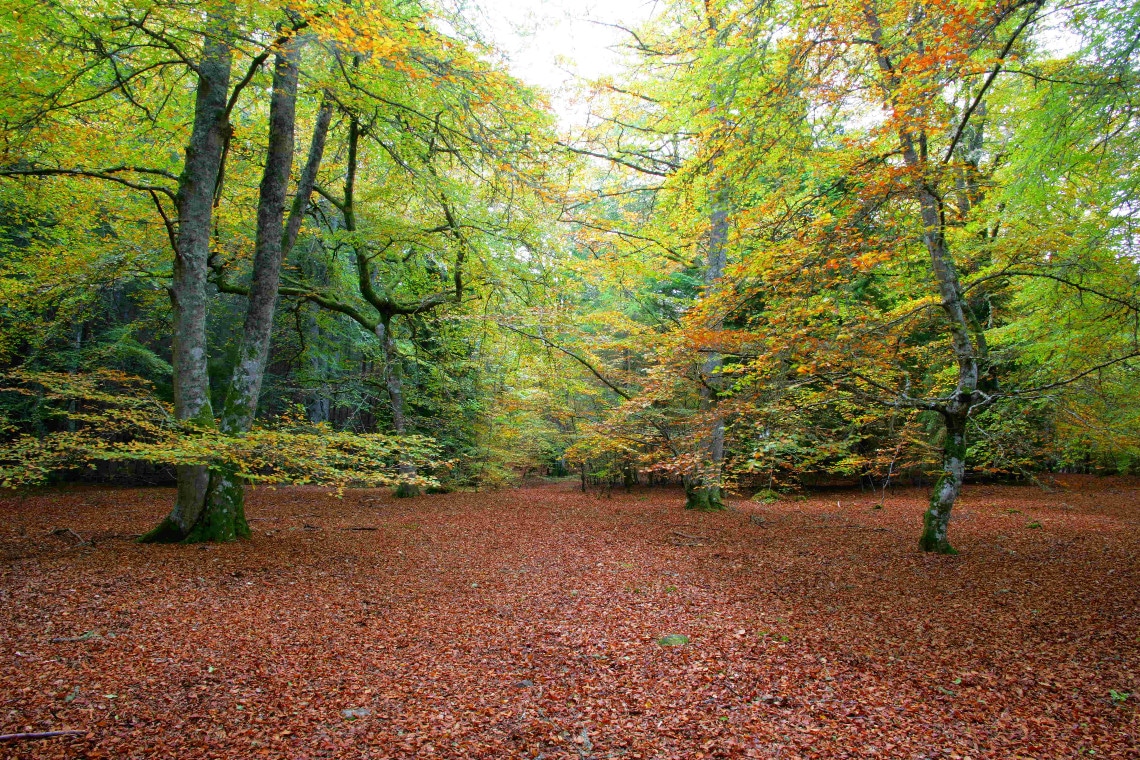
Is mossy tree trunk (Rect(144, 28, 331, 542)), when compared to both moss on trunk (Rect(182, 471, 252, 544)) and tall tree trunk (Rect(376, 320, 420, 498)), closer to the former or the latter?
moss on trunk (Rect(182, 471, 252, 544))

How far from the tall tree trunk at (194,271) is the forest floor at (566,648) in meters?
0.72

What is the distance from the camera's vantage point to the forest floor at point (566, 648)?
7.89 ft

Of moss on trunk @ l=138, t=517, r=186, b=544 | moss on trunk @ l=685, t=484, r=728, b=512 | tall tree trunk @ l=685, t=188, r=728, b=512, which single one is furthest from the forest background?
moss on trunk @ l=685, t=484, r=728, b=512

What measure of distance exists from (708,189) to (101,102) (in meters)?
7.28

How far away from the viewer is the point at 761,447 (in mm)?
5816

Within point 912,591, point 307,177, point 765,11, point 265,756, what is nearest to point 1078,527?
point 912,591

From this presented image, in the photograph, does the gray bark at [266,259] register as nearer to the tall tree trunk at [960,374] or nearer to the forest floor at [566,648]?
the forest floor at [566,648]

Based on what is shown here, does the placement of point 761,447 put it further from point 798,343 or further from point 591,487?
point 591,487

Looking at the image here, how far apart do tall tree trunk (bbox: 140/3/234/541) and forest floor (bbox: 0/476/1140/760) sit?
2.35ft

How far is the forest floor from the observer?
7.89 ft

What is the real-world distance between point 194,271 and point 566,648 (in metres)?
5.66

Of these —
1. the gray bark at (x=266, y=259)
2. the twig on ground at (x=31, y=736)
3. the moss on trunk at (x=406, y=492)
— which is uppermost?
the gray bark at (x=266, y=259)

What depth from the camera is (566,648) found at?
3.52m

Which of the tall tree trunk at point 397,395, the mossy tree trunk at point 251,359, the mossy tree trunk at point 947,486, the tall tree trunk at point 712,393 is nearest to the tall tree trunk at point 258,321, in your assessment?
the mossy tree trunk at point 251,359
